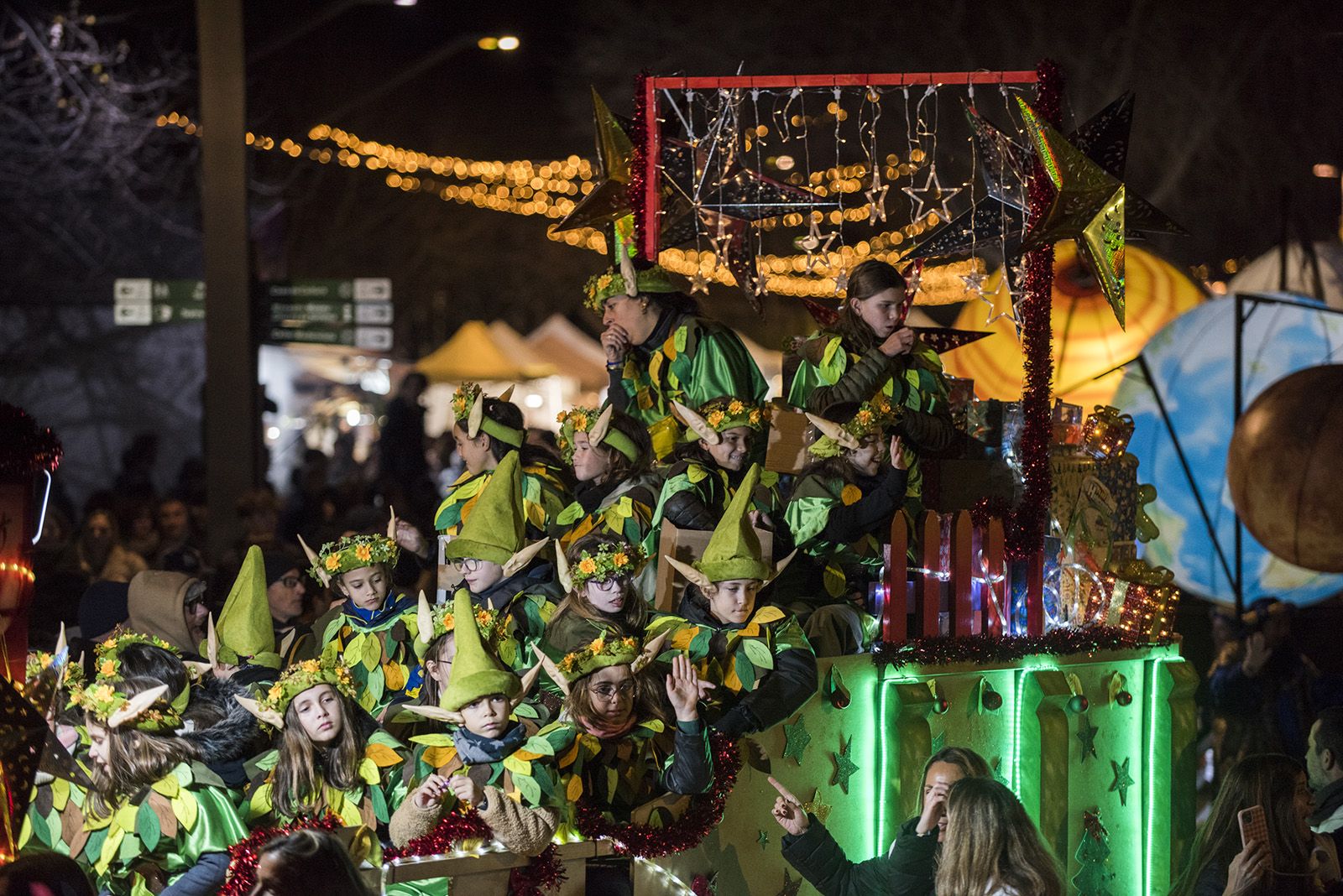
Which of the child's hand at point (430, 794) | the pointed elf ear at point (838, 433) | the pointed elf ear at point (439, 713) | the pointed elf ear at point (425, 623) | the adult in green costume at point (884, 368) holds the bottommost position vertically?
the child's hand at point (430, 794)

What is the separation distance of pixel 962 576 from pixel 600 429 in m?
1.59

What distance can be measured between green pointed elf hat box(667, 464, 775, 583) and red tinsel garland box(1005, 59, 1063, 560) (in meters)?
1.94

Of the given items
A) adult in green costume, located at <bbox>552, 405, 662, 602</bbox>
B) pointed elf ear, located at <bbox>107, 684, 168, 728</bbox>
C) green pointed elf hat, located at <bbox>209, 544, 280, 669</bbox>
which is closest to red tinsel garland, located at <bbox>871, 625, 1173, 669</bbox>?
adult in green costume, located at <bbox>552, 405, 662, 602</bbox>

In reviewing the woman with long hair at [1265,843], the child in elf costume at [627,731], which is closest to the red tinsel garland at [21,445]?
the child in elf costume at [627,731]

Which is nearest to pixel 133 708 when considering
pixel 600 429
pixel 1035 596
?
pixel 600 429

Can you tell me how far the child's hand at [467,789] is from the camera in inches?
207

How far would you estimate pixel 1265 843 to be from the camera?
5.59 metres

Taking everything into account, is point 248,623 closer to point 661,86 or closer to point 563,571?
point 563,571

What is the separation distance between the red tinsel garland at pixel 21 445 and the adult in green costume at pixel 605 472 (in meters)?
2.15

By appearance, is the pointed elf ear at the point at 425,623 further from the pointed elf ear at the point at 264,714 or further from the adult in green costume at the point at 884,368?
the adult in green costume at the point at 884,368

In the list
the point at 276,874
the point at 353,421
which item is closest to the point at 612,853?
the point at 276,874

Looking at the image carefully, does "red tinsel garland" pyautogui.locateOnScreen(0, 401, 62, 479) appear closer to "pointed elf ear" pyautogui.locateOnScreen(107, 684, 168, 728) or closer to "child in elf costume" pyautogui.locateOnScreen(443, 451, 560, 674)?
"pointed elf ear" pyautogui.locateOnScreen(107, 684, 168, 728)

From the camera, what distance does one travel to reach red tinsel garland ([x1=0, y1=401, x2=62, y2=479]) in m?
5.75

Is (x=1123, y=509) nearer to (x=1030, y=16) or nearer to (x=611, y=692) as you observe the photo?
(x=611, y=692)
